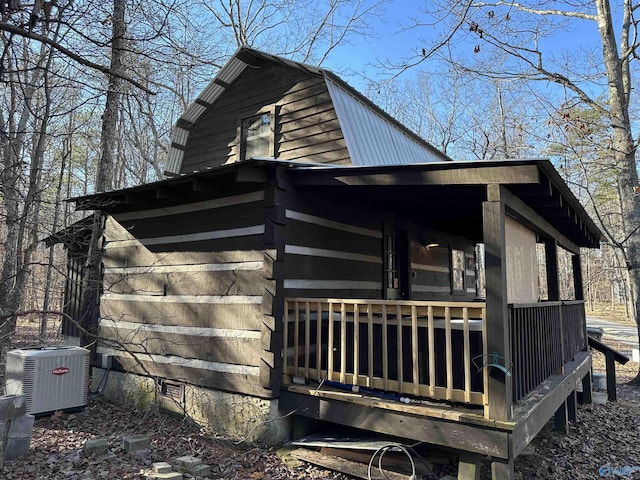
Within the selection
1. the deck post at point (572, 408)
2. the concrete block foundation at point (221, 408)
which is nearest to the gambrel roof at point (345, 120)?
the concrete block foundation at point (221, 408)

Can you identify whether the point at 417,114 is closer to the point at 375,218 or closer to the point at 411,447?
the point at 375,218

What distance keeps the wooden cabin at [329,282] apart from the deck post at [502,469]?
0.03 m

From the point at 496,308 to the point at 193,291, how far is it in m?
4.10

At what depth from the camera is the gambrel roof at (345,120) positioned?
7641 millimetres

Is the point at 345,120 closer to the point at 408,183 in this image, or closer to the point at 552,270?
the point at 408,183

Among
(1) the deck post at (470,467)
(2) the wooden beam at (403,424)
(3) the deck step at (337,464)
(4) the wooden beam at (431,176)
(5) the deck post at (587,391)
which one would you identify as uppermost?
(4) the wooden beam at (431,176)

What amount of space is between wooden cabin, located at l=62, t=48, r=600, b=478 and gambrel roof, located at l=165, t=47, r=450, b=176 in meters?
0.05

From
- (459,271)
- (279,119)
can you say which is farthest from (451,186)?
(459,271)

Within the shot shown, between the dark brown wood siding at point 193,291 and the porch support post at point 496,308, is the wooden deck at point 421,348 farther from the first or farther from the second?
the dark brown wood siding at point 193,291

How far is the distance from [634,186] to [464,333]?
29.7 feet

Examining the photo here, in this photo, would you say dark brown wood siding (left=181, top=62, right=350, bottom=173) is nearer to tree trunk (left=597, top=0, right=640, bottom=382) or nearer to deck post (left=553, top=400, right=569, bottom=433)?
deck post (left=553, top=400, right=569, bottom=433)

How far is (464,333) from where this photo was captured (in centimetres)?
401

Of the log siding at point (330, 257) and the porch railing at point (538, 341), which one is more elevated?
the log siding at point (330, 257)

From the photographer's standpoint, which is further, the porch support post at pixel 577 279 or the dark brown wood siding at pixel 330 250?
the porch support post at pixel 577 279
